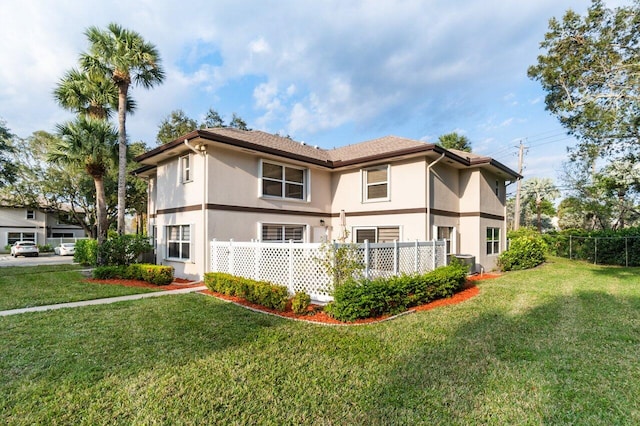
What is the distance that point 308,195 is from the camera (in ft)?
44.5

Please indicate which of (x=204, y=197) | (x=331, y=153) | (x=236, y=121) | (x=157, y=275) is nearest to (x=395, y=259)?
(x=204, y=197)

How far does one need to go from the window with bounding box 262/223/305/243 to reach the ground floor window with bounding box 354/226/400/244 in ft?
8.30

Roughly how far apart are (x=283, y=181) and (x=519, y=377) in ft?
34.2

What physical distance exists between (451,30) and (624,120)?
27.8 ft

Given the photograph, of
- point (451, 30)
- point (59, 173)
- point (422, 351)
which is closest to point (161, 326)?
point (422, 351)

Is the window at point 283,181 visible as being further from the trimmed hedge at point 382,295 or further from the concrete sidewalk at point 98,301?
the trimmed hedge at point 382,295

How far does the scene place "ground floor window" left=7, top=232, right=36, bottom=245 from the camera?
3064 centimetres

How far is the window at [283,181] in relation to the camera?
485 inches

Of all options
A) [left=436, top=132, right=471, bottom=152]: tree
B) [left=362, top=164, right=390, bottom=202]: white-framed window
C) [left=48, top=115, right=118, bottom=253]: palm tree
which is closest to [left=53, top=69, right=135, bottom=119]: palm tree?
[left=48, top=115, right=118, bottom=253]: palm tree

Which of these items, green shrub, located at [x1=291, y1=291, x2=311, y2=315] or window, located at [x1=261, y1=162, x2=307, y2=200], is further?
window, located at [x1=261, y1=162, x2=307, y2=200]

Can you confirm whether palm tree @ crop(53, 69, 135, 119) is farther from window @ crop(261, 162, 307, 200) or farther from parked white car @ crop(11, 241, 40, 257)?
parked white car @ crop(11, 241, 40, 257)

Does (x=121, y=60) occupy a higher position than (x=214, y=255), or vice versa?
(x=121, y=60)

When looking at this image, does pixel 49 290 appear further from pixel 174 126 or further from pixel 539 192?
pixel 539 192

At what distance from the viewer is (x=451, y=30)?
10.6m
